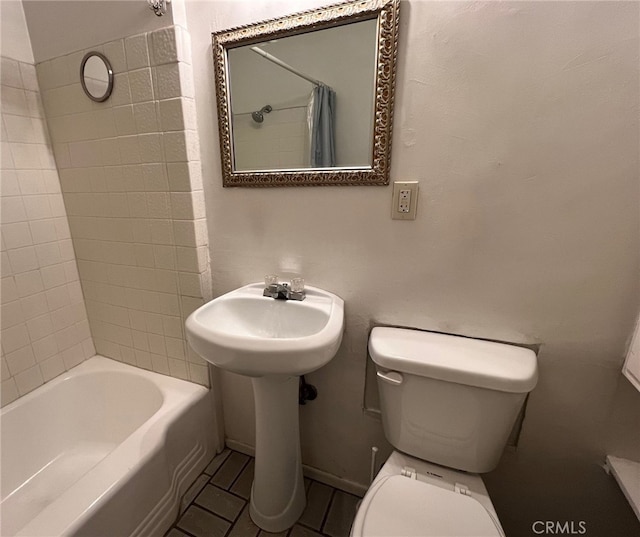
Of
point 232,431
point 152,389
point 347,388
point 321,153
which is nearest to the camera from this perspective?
point 321,153

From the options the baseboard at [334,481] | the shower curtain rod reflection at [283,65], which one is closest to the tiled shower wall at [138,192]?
the shower curtain rod reflection at [283,65]

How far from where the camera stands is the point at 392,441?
3.24 feet

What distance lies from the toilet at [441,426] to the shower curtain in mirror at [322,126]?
0.60 meters

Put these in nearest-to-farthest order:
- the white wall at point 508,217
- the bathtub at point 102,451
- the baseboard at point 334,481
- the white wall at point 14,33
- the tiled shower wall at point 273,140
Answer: the white wall at point 508,217 < the bathtub at point 102,451 < the tiled shower wall at point 273,140 < the white wall at point 14,33 < the baseboard at point 334,481

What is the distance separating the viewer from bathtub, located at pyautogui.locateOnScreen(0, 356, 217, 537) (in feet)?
2.87

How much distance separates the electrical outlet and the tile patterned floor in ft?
3.85

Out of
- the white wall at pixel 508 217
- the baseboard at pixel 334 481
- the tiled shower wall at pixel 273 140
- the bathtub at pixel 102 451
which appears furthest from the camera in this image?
the baseboard at pixel 334 481

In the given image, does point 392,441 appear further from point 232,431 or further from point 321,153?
point 321,153

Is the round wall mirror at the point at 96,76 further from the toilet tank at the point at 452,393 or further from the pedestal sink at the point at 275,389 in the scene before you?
the toilet tank at the point at 452,393

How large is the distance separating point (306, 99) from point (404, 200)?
1.52ft

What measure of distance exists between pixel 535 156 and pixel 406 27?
490mm

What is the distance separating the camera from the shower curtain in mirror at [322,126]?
3.14 ft

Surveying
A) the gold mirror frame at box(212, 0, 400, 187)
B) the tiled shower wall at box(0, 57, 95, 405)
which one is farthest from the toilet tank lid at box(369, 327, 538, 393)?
the tiled shower wall at box(0, 57, 95, 405)

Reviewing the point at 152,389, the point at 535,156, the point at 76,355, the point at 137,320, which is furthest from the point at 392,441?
the point at 76,355
